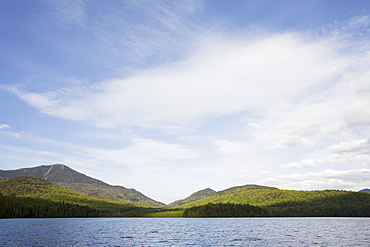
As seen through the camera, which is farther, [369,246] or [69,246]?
[69,246]

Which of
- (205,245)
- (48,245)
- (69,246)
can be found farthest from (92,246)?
(205,245)

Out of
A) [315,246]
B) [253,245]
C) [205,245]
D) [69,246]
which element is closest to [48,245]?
[69,246]

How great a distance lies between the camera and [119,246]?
80250 mm

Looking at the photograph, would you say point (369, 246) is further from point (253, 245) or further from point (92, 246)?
point (92, 246)

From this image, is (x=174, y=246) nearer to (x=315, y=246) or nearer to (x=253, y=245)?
(x=253, y=245)

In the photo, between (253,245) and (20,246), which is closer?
(20,246)

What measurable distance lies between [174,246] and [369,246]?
50.5 metres

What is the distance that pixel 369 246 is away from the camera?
73375 millimetres

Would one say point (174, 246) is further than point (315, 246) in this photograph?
Yes

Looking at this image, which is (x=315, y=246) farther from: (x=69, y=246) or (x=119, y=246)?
(x=69, y=246)

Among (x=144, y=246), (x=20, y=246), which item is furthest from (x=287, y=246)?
(x=20, y=246)

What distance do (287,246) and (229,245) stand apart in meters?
15.4

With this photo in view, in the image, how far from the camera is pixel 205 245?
83.3 m

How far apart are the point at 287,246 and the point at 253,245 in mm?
8984
